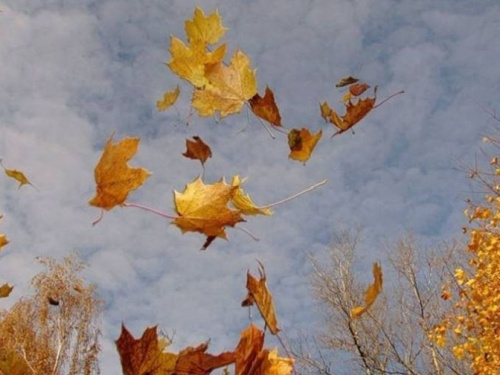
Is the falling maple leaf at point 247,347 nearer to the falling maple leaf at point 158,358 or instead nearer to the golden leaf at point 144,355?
the falling maple leaf at point 158,358

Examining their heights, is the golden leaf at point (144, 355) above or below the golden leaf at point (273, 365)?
below

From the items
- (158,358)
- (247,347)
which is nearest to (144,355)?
(158,358)

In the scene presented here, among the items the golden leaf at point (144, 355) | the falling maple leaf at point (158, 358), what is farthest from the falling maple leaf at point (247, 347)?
the golden leaf at point (144, 355)

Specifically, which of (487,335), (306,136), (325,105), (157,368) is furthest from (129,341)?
(487,335)

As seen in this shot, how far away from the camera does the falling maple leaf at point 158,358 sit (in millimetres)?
890

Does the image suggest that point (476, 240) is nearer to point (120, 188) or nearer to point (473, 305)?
point (473, 305)

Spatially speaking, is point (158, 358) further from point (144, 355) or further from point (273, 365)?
point (273, 365)

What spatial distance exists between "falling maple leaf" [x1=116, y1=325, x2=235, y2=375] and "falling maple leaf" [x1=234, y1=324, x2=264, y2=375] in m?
0.01

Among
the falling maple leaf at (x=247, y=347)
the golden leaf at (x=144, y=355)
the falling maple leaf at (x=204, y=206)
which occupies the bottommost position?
the golden leaf at (x=144, y=355)

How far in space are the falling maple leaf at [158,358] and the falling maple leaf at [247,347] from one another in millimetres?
14

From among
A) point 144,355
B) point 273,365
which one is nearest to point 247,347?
point 273,365

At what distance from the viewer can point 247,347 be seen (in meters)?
0.92

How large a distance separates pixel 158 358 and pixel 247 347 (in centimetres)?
17

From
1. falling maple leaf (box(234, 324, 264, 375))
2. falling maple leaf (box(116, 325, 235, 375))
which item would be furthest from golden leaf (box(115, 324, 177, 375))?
falling maple leaf (box(234, 324, 264, 375))
